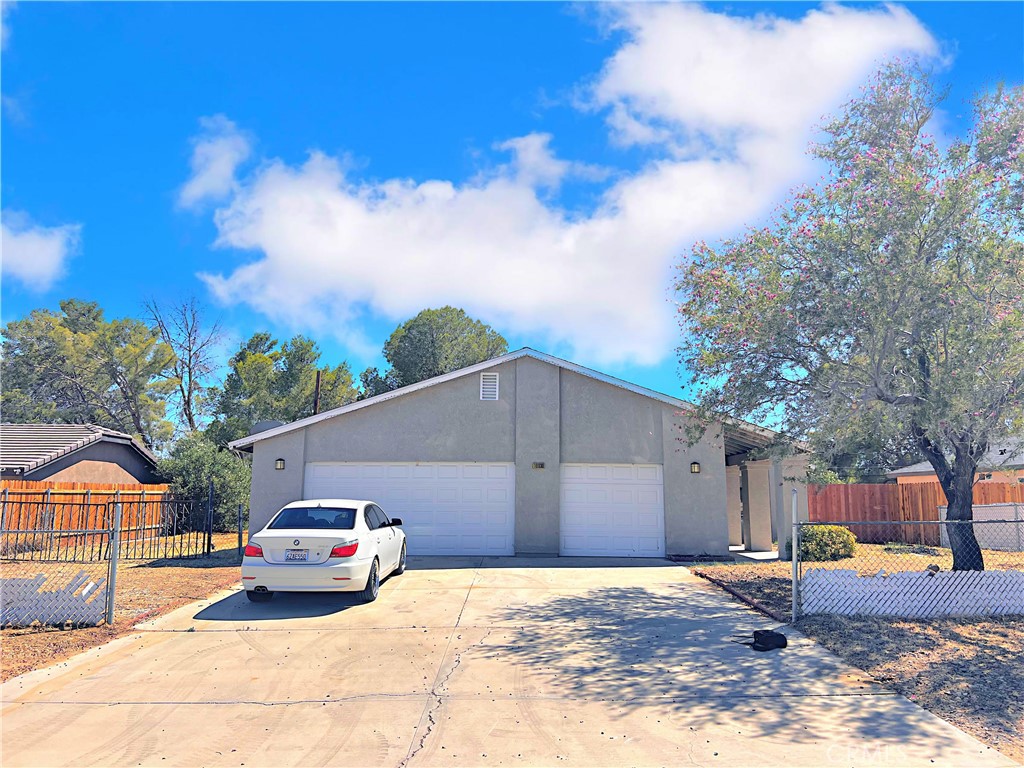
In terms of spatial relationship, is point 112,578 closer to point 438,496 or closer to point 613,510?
point 438,496

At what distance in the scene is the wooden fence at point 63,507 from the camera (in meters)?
18.0

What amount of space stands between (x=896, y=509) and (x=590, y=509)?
11650 mm

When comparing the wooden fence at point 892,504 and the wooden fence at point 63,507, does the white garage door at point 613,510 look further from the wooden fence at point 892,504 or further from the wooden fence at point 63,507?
the wooden fence at point 63,507

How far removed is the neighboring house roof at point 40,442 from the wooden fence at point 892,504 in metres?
22.1

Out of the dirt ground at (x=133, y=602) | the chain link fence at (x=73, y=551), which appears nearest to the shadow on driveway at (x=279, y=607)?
the dirt ground at (x=133, y=602)

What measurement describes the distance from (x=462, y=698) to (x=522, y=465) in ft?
33.1

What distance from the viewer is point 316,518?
10180 mm

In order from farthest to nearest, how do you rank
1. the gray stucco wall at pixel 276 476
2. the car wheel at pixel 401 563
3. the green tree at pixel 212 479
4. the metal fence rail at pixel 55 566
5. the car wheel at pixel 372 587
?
the green tree at pixel 212 479, the gray stucco wall at pixel 276 476, the car wheel at pixel 401 563, the car wheel at pixel 372 587, the metal fence rail at pixel 55 566

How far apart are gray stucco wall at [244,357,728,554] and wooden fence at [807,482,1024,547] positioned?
6.03m

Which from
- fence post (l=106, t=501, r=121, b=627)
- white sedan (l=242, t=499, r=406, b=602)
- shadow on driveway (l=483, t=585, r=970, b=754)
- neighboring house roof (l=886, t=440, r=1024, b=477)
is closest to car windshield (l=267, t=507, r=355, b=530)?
white sedan (l=242, t=499, r=406, b=602)

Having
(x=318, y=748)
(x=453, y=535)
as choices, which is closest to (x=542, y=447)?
(x=453, y=535)

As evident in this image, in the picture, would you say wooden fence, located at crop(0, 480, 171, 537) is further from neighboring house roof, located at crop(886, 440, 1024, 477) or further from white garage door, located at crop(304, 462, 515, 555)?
neighboring house roof, located at crop(886, 440, 1024, 477)

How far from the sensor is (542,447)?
16.0 meters

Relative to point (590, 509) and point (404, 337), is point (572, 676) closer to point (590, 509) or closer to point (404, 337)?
point (590, 509)
